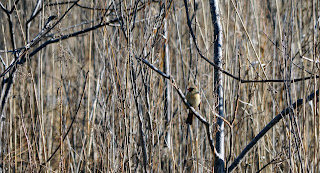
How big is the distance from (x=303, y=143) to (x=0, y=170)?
5.01 feet

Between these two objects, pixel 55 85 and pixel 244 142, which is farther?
pixel 55 85

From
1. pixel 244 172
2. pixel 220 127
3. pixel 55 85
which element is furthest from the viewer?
pixel 55 85

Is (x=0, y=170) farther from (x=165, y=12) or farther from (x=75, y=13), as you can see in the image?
(x=75, y=13)

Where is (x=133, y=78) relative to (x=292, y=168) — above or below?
above

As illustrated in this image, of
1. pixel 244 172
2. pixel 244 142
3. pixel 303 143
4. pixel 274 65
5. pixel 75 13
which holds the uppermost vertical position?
pixel 75 13

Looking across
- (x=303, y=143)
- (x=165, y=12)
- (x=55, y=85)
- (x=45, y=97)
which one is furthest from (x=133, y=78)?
(x=45, y=97)

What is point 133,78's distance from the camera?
138 cm

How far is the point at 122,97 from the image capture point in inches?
59.9

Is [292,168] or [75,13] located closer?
[292,168]

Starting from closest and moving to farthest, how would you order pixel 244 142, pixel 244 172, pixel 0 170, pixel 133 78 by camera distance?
pixel 133 78
pixel 0 170
pixel 244 172
pixel 244 142

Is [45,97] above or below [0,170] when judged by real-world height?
above

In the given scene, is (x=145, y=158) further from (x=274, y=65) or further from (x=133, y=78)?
(x=274, y=65)

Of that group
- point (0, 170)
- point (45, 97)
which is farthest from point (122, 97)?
point (45, 97)

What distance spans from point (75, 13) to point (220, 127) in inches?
94.5
